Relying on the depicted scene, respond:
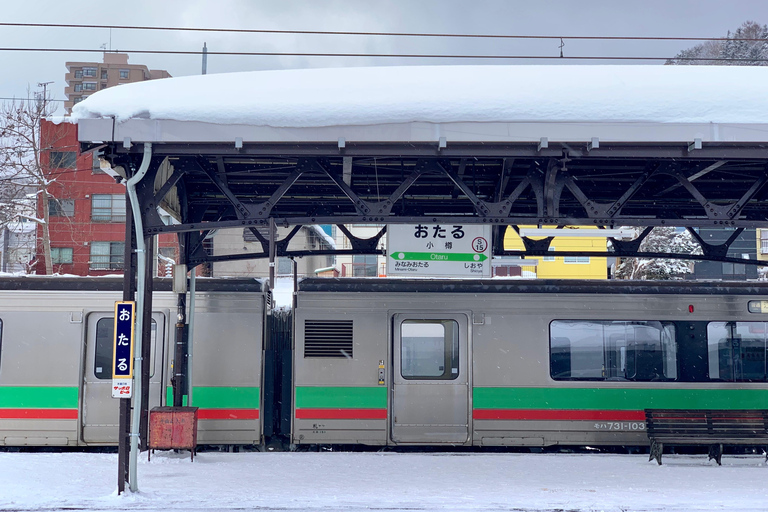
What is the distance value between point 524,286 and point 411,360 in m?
2.05

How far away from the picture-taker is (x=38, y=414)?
10.3 m

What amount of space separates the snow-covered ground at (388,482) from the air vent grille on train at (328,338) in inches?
58.2

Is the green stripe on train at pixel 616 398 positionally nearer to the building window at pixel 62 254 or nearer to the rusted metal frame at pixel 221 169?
the rusted metal frame at pixel 221 169

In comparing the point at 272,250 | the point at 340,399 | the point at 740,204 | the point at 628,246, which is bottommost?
the point at 340,399

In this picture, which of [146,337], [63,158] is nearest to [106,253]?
[63,158]

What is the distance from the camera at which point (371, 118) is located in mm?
7402

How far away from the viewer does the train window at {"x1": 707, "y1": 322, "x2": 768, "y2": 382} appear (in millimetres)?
10719

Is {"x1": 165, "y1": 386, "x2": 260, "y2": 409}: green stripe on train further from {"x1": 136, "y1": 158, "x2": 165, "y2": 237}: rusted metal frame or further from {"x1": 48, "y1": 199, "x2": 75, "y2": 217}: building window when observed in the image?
{"x1": 48, "y1": 199, "x2": 75, "y2": 217}: building window

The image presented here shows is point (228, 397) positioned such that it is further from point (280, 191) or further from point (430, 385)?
point (280, 191)

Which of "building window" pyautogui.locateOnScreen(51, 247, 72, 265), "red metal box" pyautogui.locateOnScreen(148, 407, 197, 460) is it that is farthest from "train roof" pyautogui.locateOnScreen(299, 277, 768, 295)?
"building window" pyautogui.locateOnScreen(51, 247, 72, 265)

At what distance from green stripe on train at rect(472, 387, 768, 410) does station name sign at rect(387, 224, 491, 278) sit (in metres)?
2.43

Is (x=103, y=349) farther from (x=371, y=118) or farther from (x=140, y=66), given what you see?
(x=140, y=66)

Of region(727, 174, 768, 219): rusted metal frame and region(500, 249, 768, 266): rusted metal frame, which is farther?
region(500, 249, 768, 266): rusted metal frame

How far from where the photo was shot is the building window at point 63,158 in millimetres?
31445
